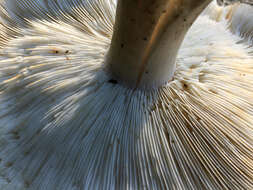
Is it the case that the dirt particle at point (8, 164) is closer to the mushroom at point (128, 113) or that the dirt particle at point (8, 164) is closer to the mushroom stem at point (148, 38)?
the mushroom at point (128, 113)

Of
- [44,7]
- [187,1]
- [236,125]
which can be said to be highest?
[187,1]

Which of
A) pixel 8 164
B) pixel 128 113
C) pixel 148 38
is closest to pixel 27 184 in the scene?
pixel 8 164

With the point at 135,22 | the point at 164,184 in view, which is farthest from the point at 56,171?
the point at 135,22

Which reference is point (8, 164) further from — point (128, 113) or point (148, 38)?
point (148, 38)

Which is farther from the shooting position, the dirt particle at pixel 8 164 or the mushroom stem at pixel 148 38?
the dirt particle at pixel 8 164

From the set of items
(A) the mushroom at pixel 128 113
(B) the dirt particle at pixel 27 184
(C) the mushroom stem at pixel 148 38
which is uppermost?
(C) the mushroom stem at pixel 148 38

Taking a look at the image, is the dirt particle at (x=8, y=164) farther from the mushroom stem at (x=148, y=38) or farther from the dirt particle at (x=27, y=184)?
the mushroom stem at (x=148, y=38)

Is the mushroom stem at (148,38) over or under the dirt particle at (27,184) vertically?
over

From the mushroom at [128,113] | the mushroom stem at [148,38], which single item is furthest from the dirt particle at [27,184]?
the mushroom stem at [148,38]

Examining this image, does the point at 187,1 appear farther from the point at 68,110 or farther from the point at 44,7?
the point at 44,7
